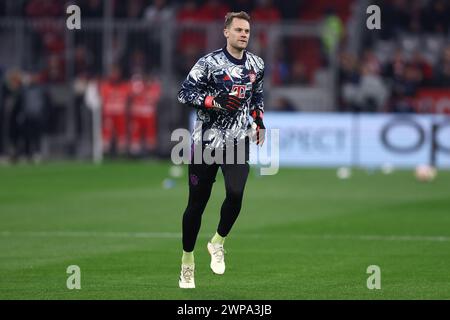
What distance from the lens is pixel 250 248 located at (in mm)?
14047

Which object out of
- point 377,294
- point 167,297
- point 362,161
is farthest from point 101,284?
point 362,161

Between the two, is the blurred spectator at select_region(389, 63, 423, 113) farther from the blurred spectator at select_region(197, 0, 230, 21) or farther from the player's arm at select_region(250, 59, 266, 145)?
the player's arm at select_region(250, 59, 266, 145)

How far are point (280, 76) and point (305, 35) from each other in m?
1.33

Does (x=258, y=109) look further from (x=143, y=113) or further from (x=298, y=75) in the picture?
(x=298, y=75)

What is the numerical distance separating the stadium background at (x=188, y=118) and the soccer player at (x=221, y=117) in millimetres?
3405

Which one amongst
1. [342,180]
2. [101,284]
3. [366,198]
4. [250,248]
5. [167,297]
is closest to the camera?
[167,297]

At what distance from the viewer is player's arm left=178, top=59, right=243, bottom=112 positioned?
10.7 metres

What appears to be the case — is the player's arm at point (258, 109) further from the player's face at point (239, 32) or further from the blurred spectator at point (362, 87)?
the blurred spectator at point (362, 87)

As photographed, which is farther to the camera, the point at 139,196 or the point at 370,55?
the point at 370,55

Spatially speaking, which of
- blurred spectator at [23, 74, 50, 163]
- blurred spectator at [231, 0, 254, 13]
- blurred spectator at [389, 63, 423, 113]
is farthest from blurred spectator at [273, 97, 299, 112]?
blurred spectator at [23, 74, 50, 163]

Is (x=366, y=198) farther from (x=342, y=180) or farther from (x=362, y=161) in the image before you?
(x=362, y=161)

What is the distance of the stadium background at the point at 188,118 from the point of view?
54.5 feet

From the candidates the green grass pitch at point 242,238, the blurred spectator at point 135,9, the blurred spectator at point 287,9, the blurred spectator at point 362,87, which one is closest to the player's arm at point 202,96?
the green grass pitch at point 242,238

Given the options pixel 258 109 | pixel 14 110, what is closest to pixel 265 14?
pixel 14 110
